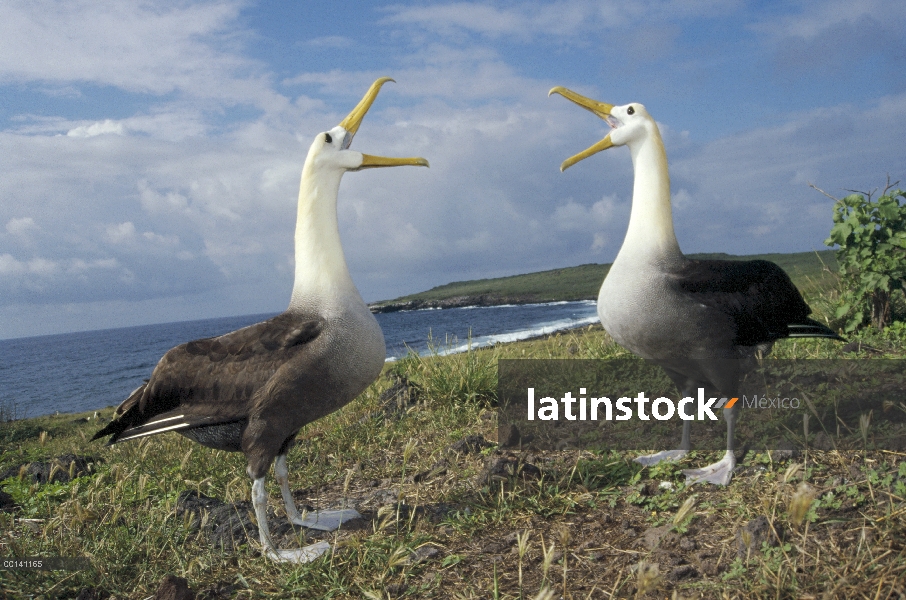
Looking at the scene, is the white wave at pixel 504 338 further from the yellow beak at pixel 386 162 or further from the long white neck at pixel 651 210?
the yellow beak at pixel 386 162

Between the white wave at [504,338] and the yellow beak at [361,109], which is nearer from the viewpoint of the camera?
the yellow beak at [361,109]

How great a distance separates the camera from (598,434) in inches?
209

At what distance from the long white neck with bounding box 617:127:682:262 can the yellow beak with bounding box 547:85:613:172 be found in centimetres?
29

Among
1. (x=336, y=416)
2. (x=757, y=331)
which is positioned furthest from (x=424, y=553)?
(x=336, y=416)

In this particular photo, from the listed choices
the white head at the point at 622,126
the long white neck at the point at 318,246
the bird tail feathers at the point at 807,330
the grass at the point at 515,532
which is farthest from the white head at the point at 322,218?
the bird tail feathers at the point at 807,330

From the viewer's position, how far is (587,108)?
18.3 feet

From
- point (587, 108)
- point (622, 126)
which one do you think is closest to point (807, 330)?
point (622, 126)

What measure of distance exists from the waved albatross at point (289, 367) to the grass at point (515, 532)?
485mm

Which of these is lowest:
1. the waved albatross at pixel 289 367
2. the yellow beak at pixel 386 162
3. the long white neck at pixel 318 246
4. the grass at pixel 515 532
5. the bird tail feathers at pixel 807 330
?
the grass at pixel 515 532

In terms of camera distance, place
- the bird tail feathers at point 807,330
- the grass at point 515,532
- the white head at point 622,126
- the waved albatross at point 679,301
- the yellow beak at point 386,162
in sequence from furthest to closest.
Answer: the bird tail feathers at point 807,330 → the white head at point 622,126 → the waved albatross at point 679,301 → the yellow beak at point 386,162 → the grass at point 515,532

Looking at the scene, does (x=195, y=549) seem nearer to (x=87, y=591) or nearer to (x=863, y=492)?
(x=87, y=591)

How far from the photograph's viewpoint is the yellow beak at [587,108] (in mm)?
5316

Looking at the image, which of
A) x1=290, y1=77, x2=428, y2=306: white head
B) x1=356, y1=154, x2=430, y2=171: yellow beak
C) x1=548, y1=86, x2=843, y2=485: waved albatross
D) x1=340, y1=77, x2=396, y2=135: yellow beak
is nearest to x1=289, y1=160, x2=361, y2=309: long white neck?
x1=290, y1=77, x2=428, y2=306: white head

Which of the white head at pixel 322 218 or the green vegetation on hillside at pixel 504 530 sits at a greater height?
the white head at pixel 322 218
